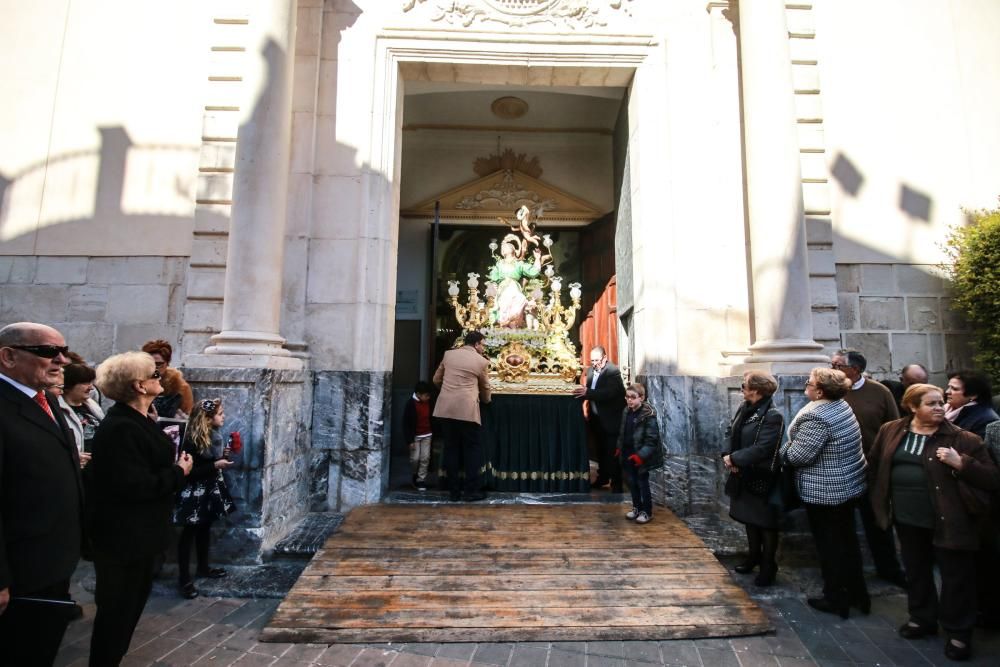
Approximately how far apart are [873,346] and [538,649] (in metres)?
4.99

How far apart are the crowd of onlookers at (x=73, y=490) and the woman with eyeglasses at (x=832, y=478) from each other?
3.89 metres

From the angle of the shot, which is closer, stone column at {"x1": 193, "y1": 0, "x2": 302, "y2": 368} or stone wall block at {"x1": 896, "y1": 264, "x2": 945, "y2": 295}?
stone column at {"x1": 193, "y1": 0, "x2": 302, "y2": 368}

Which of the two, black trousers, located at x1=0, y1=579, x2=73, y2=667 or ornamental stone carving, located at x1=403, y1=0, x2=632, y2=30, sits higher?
ornamental stone carving, located at x1=403, y1=0, x2=632, y2=30

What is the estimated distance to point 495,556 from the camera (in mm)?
4043

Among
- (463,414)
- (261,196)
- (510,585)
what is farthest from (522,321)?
(510,585)

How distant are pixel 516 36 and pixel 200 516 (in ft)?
18.8

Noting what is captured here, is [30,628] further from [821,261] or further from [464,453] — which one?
[821,261]

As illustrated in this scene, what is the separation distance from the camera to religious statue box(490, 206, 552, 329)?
24.5 ft

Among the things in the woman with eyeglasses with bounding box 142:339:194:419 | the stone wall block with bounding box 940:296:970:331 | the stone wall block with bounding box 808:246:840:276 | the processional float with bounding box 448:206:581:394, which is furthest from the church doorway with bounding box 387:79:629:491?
the woman with eyeglasses with bounding box 142:339:194:419

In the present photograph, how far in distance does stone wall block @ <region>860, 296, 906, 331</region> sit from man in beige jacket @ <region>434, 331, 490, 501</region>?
4236 millimetres

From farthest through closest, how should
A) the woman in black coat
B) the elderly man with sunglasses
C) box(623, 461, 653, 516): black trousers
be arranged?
1. box(623, 461, 653, 516): black trousers
2. the woman in black coat
3. the elderly man with sunglasses

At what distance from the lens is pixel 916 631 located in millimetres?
3295

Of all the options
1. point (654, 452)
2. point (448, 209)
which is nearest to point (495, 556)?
point (654, 452)

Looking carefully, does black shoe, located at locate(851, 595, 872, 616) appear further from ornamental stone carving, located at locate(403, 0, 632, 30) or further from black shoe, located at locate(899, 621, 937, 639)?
ornamental stone carving, located at locate(403, 0, 632, 30)
